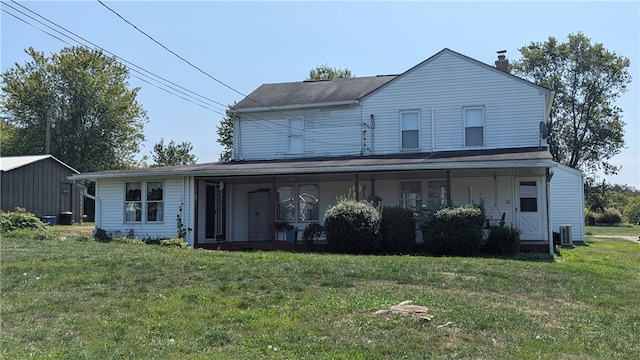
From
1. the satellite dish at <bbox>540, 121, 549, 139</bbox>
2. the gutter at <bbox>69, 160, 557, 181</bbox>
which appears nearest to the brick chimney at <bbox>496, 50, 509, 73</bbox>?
the satellite dish at <bbox>540, 121, 549, 139</bbox>

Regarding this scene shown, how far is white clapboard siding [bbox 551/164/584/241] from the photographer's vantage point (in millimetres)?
23266

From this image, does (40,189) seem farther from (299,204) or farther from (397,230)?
(397,230)

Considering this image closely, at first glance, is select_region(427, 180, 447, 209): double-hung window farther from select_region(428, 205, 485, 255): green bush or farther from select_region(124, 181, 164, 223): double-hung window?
select_region(124, 181, 164, 223): double-hung window

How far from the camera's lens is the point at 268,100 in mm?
22359

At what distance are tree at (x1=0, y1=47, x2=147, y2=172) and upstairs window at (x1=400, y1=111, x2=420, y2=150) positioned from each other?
3215cm

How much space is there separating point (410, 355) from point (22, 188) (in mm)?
28485

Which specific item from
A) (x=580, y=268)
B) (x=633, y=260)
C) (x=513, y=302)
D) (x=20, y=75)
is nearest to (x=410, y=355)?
(x=513, y=302)

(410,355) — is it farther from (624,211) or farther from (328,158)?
(624,211)

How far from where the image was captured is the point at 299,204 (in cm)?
2022

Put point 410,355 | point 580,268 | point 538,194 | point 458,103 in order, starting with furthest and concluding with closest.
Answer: point 458,103, point 538,194, point 580,268, point 410,355

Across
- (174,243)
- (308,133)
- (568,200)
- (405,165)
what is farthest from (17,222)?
(568,200)

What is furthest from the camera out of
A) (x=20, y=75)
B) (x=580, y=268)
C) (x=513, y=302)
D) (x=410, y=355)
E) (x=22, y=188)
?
(x=20, y=75)

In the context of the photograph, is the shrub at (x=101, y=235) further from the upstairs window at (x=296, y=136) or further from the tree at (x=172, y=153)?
the tree at (x=172, y=153)

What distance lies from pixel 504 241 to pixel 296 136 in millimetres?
9361
